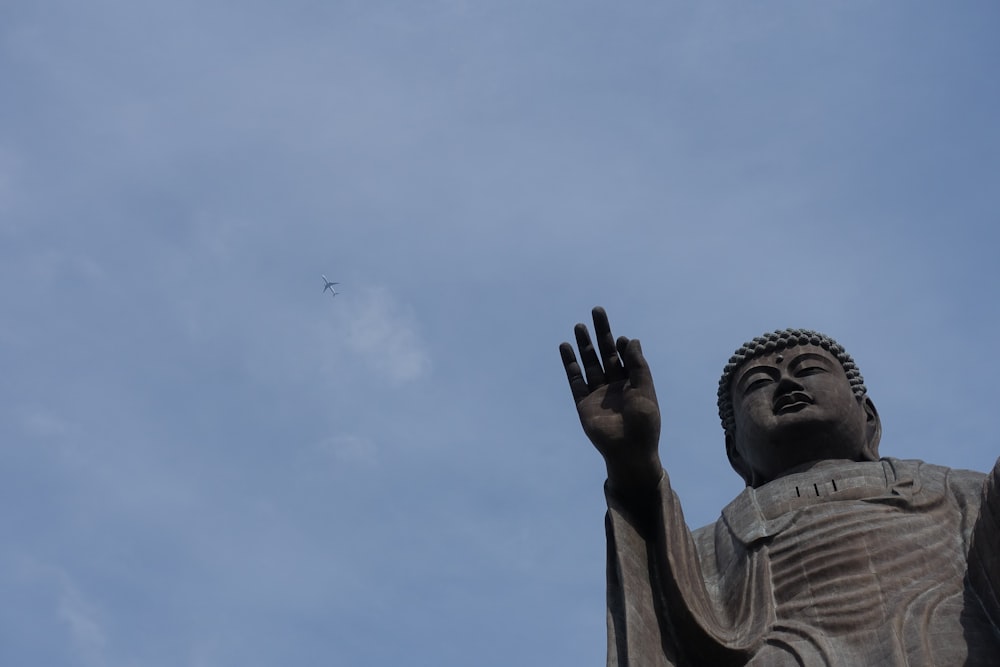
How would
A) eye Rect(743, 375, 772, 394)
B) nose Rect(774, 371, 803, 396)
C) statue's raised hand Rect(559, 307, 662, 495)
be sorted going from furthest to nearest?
1. eye Rect(743, 375, 772, 394)
2. nose Rect(774, 371, 803, 396)
3. statue's raised hand Rect(559, 307, 662, 495)

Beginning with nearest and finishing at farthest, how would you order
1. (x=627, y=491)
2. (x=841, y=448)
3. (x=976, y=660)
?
1. (x=976, y=660)
2. (x=627, y=491)
3. (x=841, y=448)

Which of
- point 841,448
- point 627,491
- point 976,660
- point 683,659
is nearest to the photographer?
point 976,660

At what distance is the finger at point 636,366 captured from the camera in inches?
410

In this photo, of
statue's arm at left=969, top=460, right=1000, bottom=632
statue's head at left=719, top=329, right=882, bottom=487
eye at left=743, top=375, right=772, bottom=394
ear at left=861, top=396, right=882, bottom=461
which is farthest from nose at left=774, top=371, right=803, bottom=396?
statue's arm at left=969, top=460, right=1000, bottom=632

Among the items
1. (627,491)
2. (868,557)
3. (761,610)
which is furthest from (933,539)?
(627,491)

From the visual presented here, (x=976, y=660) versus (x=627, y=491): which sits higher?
(x=627, y=491)

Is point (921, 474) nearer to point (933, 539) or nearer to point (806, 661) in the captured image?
point (933, 539)

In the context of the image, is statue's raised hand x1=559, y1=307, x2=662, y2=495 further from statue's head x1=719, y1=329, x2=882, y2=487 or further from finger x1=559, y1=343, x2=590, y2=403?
statue's head x1=719, y1=329, x2=882, y2=487

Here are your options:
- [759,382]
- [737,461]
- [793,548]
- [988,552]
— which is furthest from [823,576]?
[737,461]

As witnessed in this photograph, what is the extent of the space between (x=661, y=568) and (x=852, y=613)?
121 cm

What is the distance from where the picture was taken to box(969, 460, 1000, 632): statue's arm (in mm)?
9227

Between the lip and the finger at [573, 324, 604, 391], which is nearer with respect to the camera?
the finger at [573, 324, 604, 391]

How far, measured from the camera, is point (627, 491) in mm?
10641

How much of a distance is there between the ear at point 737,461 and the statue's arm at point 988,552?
9.17 ft
